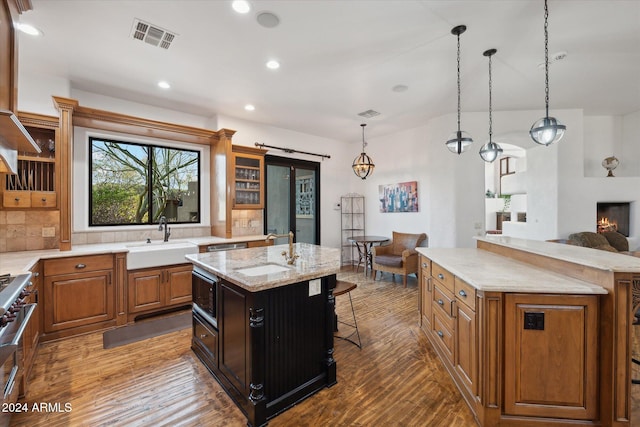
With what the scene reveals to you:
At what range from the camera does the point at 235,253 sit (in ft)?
9.57

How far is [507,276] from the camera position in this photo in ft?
6.29

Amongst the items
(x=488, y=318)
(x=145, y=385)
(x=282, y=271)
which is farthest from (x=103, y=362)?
(x=488, y=318)

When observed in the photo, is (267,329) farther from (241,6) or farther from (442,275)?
(241,6)

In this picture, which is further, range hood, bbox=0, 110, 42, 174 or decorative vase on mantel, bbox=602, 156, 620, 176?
decorative vase on mantel, bbox=602, 156, 620, 176

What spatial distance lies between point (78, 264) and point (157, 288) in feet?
2.83

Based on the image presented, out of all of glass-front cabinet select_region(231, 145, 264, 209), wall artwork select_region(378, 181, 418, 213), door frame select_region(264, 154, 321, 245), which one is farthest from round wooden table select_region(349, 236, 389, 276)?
glass-front cabinet select_region(231, 145, 264, 209)

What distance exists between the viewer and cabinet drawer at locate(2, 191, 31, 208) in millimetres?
2938

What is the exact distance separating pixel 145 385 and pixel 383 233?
5.11 metres

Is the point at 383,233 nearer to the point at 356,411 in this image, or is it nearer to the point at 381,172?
the point at 381,172

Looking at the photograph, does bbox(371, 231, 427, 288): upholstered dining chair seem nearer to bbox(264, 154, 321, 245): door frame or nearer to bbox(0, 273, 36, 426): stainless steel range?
bbox(264, 154, 321, 245): door frame

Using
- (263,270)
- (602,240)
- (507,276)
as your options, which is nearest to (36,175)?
(263,270)

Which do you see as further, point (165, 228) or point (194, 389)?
point (165, 228)

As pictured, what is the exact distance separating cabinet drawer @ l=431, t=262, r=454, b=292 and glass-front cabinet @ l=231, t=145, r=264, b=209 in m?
3.18

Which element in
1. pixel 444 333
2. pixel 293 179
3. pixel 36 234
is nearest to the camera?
pixel 444 333
